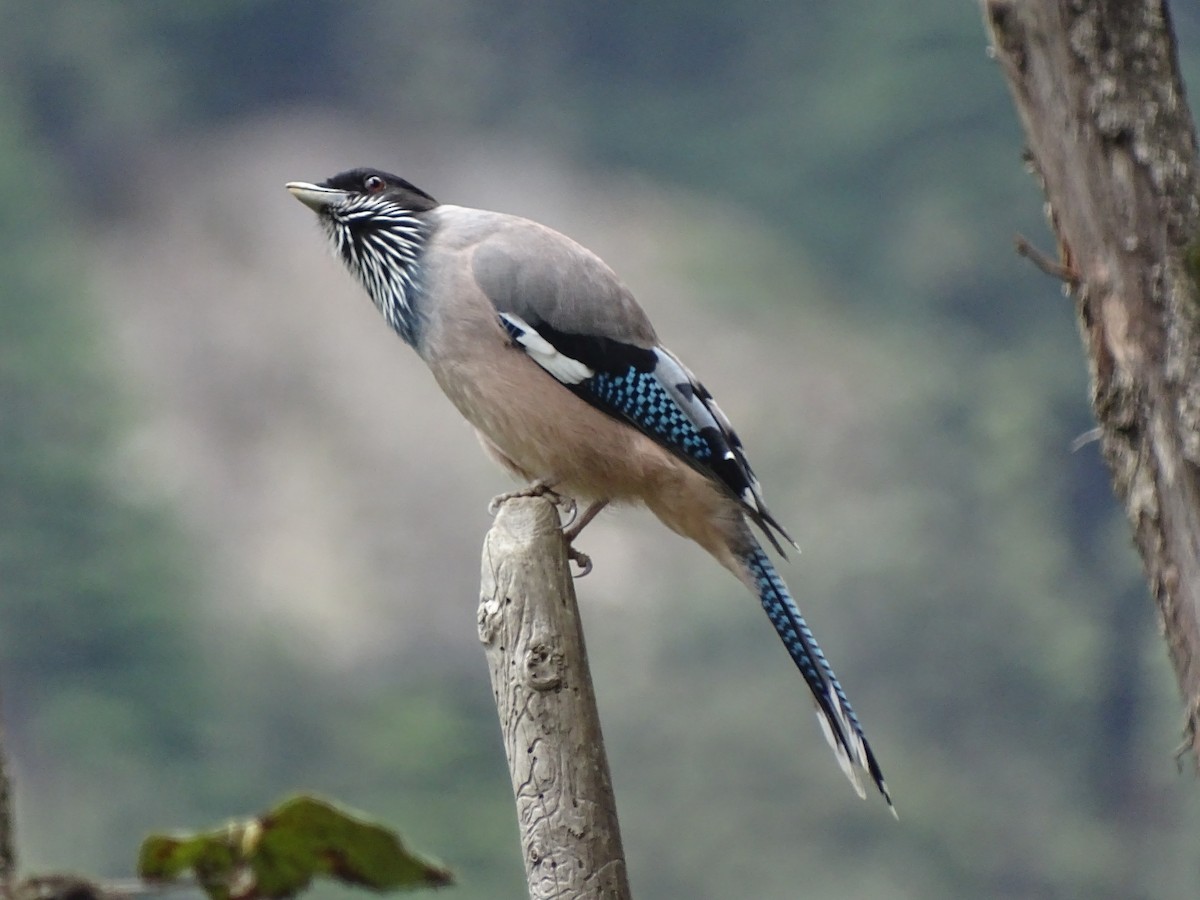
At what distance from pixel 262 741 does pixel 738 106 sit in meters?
4.21

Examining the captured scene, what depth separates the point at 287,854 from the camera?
104cm

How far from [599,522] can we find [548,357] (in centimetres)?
324

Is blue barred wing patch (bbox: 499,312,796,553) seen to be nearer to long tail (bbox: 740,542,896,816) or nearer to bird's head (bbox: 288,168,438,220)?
long tail (bbox: 740,542,896,816)

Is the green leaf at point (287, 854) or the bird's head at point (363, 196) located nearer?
the green leaf at point (287, 854)

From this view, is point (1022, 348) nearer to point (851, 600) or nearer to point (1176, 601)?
point (851, 600)

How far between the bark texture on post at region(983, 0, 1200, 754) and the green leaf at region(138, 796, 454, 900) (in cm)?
100

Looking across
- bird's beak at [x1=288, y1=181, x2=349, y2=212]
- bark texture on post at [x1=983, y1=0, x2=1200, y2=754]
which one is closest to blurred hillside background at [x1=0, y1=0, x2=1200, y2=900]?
bird's beak at [x1=288, y1=181, x2=349, y2=212]

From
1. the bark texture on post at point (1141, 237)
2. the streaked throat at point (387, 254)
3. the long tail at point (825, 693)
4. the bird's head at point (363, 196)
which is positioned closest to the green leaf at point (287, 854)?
the bark texture on post at point (1141, 237)

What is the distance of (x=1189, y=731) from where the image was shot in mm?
1720

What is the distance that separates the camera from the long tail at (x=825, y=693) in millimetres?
2225

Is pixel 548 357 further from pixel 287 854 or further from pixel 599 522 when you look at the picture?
pixel 599 522

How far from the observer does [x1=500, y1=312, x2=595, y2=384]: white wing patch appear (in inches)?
96.0

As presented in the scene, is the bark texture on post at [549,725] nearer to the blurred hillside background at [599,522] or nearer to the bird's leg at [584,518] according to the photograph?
the bird's leg at [584,518]

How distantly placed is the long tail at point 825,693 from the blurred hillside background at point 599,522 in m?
3.71
